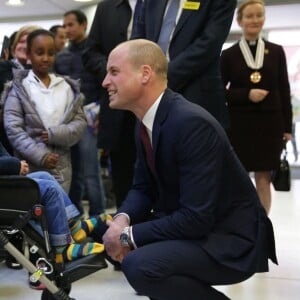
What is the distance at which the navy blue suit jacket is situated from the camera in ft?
4.21

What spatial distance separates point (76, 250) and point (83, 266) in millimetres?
96

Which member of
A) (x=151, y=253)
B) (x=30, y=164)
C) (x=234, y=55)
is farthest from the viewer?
(x=234, y=55)

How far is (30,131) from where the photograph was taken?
87.4 inches

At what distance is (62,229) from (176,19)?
96 centimetres

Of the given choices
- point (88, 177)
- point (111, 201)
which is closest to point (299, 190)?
point (111, 201)

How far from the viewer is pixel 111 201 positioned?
3.96m

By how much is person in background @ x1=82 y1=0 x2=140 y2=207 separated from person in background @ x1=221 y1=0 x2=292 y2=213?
678mm

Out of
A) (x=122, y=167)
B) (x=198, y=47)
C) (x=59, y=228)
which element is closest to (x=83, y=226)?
(x=59, y=228)

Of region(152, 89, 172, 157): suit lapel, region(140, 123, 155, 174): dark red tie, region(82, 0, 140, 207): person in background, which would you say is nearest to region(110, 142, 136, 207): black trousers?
region(82, 0, 140, 207): person in background

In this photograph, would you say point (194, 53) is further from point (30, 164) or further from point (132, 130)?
point (30, 164)

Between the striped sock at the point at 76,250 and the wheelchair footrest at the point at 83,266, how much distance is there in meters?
0.02

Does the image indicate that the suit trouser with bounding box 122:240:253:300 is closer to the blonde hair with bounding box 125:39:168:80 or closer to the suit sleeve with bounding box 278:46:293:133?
the blonde hair with bounding box 125:39:168:80

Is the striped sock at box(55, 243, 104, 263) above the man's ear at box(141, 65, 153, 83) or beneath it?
beneath

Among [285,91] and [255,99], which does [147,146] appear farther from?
[285,91]
